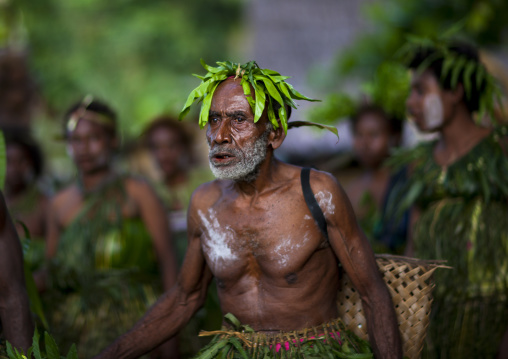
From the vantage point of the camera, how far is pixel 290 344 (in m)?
2.79

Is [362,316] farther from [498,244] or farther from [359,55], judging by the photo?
[359,55]

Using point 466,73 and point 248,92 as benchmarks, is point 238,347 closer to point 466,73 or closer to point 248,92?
point 248,92

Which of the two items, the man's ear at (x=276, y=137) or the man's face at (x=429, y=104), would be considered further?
the man's face at (x=429, y=104)

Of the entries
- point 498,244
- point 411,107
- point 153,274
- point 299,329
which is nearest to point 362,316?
point 299,329

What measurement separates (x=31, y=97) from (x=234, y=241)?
7.71m

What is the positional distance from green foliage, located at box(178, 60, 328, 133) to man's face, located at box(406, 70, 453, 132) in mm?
1594

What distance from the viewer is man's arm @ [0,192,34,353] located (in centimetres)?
275

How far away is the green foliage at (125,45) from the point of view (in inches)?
854

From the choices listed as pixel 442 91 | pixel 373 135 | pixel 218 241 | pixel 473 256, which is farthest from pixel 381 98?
pixel 218 241

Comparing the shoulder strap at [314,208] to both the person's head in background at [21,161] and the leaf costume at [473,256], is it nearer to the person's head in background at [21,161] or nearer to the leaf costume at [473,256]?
the leaf costume at [473,256]

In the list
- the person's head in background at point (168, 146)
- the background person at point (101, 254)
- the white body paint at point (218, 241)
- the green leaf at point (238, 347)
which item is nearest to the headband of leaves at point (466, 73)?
the white body paint at point (218, 241)

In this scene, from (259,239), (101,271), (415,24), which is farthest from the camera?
(415,24)

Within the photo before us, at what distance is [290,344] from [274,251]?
394mm

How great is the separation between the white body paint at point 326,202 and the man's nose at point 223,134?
17.9 inches
